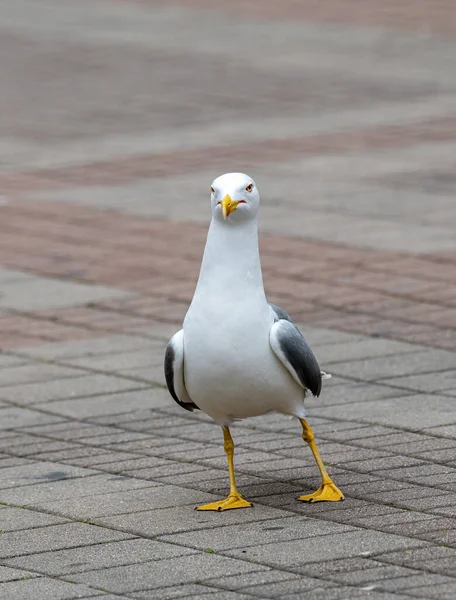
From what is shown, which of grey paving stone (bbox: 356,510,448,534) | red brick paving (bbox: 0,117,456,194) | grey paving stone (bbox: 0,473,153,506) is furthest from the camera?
red brick paving (bbox: 0,117,456,194)

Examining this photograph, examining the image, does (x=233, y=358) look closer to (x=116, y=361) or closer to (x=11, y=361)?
(x=116, y=361)

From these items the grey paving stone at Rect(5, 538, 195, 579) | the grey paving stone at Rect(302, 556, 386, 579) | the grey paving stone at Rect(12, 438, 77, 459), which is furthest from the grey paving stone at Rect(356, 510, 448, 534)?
the grey paving stone at Rect(12, 438, 77, 459)

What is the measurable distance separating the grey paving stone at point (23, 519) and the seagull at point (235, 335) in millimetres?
776

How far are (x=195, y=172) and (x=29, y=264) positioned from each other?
3143 millimetres

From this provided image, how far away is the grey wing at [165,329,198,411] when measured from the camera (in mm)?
5434

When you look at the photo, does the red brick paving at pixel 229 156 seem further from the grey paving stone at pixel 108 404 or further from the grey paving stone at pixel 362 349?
the grey paving stone at pixel 108 404

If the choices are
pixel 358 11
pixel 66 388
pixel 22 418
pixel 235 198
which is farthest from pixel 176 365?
pixel 358 11

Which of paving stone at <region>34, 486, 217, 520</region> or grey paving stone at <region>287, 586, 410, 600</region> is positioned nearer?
grey paving stone at <region>287, 586, 410, 600</region>

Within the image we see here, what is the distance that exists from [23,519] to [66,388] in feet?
6.33

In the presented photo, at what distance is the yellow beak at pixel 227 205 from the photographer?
521 centimetres

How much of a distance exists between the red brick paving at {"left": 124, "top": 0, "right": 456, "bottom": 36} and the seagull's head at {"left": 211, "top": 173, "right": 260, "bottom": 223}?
16412 millimetres

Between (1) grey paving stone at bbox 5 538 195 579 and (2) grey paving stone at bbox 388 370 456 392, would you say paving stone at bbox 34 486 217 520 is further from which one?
(2) grey paving stone at bbox 388 370 456 392

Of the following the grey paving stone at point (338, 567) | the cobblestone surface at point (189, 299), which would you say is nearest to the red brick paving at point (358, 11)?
the cobblestone surface at point (189, 299)

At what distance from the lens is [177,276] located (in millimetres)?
9578
